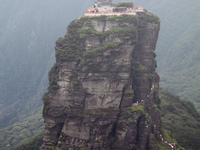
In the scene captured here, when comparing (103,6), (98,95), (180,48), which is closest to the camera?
(98,95)

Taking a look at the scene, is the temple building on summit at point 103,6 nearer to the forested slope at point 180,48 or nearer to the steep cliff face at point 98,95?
the steep cliff face at point 98,95

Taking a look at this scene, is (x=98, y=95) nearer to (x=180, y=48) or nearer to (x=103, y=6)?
(x=103, y=6)

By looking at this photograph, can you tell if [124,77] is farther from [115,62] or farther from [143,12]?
[143,12]

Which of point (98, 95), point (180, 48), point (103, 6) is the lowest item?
point (180, 48)

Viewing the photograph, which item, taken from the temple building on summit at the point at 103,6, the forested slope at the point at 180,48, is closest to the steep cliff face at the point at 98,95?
the temple building on summit at the point at 103,6

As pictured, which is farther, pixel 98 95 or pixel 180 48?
pixel 180 48

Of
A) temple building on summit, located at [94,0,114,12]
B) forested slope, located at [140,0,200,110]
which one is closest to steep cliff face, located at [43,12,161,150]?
temple building on summit, located at [94,0,114,12]

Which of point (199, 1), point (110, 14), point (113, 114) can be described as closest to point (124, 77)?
point (113, 114)

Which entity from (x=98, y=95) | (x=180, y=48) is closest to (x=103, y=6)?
(x=98, y=95)
